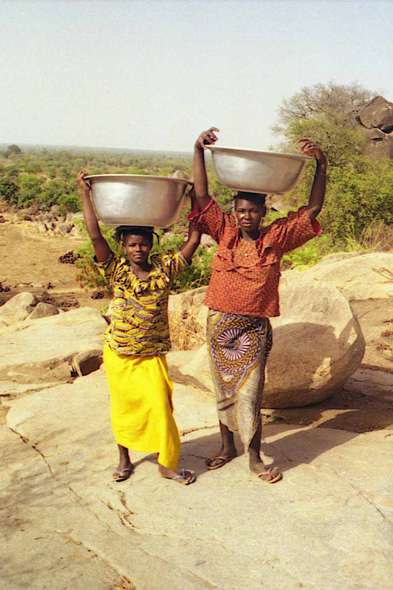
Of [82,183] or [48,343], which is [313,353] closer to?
[82,183]

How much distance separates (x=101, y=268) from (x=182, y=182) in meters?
0.55

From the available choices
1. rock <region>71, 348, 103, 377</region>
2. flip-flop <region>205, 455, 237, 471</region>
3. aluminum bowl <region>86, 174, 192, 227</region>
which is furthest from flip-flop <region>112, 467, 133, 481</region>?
rock <region>71, 348, 103, 377</region>

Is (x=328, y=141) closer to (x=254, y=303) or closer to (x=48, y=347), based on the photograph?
(x=48, y=347)

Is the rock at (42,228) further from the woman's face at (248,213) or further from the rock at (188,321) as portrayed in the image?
the woman's face at (248,213)

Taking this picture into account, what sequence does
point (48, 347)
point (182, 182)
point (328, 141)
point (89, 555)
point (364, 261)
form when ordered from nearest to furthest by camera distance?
point (89, 555) < point (182, 182) < point (48, 347) < point (364, 261) < point (328, 141)

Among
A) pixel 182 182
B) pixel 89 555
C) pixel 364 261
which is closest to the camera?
pixel 89 555

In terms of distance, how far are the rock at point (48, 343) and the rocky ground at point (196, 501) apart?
32 cm

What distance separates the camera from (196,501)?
2562 millimetres

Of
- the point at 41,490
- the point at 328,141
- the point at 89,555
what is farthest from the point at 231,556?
the point at 328,141

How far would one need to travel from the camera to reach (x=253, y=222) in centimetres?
264

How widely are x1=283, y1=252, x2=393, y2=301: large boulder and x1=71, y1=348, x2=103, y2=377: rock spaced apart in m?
3.06

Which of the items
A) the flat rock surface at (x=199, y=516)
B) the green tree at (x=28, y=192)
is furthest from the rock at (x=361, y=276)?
the green tree at (x=28, y=192)

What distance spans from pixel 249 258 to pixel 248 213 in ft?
0.68

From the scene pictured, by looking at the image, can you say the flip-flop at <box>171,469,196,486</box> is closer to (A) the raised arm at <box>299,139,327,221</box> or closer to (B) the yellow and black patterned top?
(B) the yellow and black patterned top
